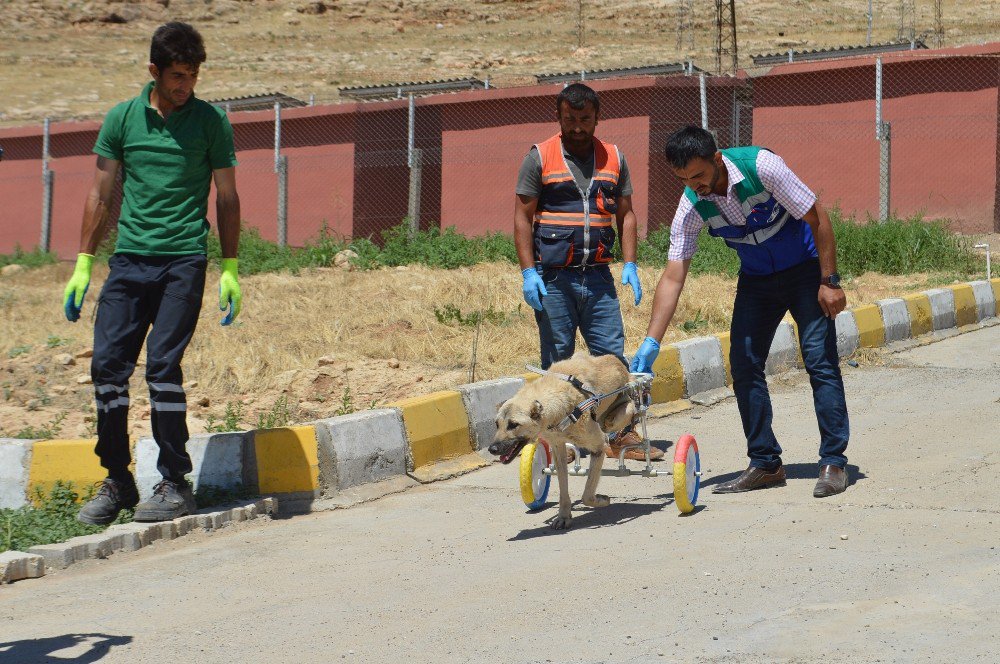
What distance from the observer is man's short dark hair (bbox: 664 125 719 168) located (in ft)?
18.7

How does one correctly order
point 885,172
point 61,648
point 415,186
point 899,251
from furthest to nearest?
point 415,186, point 885,172, point 899,251, point 61,648

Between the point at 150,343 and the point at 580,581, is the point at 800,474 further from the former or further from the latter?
the point at 150,343

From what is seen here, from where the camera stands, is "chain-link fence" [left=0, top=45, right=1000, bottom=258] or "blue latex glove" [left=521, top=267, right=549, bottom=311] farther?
"chain-link fence" [left=0, top=45, right=1000, bottom=258]

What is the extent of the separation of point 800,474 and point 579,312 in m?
1.48

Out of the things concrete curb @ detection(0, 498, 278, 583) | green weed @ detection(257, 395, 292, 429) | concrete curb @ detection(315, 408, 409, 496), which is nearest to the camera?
concrete curb @ detection(0, 498, 278, 583)

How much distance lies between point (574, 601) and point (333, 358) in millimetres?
5128

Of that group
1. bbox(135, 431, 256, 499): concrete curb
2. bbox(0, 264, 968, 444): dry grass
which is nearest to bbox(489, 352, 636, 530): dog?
bbox(135, 431, 256, 499): concrete curb

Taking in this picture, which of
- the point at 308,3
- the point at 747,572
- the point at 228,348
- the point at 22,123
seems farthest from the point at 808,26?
the point at 747,572

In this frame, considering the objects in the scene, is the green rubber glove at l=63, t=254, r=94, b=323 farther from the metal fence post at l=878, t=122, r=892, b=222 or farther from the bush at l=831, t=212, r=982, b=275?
the metal fence post at l=878, t=122, r=892, b=222

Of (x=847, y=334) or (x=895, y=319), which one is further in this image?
(x=895, y=319)

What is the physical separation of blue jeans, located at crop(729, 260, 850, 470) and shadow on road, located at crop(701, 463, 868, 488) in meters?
0.27

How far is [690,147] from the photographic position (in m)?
5.71

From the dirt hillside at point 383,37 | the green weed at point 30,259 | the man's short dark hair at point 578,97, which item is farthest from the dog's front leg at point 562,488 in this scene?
the dirt hillside at point 383,37

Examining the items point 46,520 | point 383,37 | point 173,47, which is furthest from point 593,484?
point 383,37
